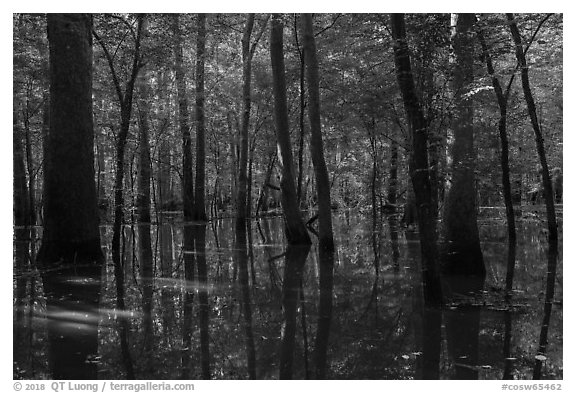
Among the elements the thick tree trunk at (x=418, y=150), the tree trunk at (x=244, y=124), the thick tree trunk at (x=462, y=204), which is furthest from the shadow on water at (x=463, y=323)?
the tree trunk at (x=244, y=124)

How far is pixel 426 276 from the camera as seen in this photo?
240 inches

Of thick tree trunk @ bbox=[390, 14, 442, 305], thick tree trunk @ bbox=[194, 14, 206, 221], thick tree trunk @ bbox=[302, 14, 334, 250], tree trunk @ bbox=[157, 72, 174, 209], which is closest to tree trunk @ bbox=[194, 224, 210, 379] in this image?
thick tree trunk @ bbox=[390, 14, 442, 305]

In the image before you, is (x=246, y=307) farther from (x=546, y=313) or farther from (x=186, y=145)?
(x=186, y=145)

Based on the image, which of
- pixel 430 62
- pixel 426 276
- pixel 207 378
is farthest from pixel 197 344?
pixel 430 62

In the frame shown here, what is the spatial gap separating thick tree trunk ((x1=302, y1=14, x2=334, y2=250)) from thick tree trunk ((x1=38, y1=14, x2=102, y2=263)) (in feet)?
16.4

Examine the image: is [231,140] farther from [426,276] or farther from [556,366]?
[556,366]

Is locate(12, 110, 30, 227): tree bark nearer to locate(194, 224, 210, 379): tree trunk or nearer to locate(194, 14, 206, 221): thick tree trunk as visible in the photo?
locate(194, 14, 206, 221): thick tree trunk

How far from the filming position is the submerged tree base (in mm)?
9078

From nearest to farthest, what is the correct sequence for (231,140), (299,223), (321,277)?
(321,277)
(299,223)
(231,140)

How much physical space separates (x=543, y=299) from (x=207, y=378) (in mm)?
4778

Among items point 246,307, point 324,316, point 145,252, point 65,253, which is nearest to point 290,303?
point 246,307

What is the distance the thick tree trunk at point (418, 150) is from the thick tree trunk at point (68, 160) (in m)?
6.21
